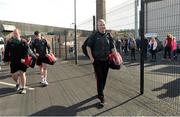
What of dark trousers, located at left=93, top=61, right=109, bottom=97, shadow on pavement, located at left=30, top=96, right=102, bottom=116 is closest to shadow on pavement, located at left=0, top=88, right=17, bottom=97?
shadow on pavement, located at left=30, top=96, right=102, bottom=116

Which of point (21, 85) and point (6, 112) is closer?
point (6, 112)

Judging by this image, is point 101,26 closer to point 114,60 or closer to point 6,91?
point 114,60

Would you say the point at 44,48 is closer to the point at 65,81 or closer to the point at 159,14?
the point at 65,81

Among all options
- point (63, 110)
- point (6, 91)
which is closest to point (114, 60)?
point (63, 110)

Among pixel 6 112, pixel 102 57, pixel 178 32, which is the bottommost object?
pixel 6 112

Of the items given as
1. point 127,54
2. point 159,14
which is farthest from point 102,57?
point 127,54

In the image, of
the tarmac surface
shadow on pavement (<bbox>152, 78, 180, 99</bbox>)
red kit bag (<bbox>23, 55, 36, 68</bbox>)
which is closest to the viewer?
the tarmac surface

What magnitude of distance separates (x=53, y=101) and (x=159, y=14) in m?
3.34

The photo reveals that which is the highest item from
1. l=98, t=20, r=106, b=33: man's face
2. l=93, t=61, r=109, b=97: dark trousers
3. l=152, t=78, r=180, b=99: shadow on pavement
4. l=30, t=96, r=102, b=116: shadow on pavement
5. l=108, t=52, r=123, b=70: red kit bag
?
l=98, t=20, r=106, b=33: man's face

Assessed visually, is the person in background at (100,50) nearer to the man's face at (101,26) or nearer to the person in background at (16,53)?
the man's face at (101,26)

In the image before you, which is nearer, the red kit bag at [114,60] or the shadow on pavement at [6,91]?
the red kit bag at [114,60]

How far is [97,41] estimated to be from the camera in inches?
279

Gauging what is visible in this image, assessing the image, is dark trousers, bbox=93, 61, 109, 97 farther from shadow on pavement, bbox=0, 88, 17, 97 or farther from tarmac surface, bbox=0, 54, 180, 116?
shadow on pavement, bbox=0, 88, 17, 97

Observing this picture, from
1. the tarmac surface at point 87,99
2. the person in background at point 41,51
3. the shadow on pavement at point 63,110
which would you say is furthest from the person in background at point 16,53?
the shadow on pavement at point 63,110
